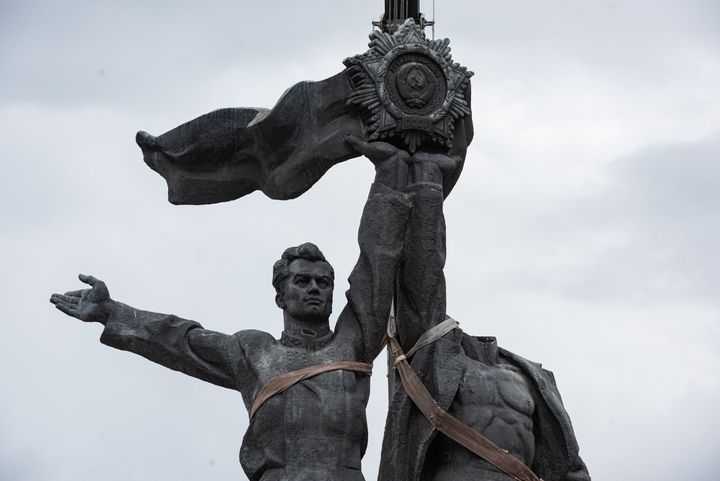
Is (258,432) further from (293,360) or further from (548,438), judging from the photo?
(548,438)

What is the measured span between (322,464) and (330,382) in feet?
1.96

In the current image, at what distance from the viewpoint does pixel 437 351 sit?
1463 cm

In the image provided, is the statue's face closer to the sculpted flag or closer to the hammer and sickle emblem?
the sculpted flag

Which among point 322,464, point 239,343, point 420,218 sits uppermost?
point 420,218

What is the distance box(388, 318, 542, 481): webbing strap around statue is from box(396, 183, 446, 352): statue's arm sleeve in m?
0.48

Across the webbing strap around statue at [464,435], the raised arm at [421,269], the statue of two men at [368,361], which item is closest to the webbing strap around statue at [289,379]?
the statue of two men at [368,361]

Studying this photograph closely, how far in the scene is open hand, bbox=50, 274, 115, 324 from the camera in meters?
14.6

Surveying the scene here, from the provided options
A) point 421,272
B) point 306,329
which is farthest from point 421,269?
point 306,329

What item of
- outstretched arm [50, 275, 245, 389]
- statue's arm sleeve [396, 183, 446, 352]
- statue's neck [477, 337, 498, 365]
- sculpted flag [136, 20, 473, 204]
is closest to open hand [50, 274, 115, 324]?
outstretched arm [50, 275, 245, 389]

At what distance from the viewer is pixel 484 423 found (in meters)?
14.5

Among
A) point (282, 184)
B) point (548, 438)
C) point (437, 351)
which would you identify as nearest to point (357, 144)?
point (282, 184)

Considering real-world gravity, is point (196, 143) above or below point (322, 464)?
above

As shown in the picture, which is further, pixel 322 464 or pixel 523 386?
pixel 523 386

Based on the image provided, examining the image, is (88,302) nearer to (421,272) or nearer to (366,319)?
(366,319)
